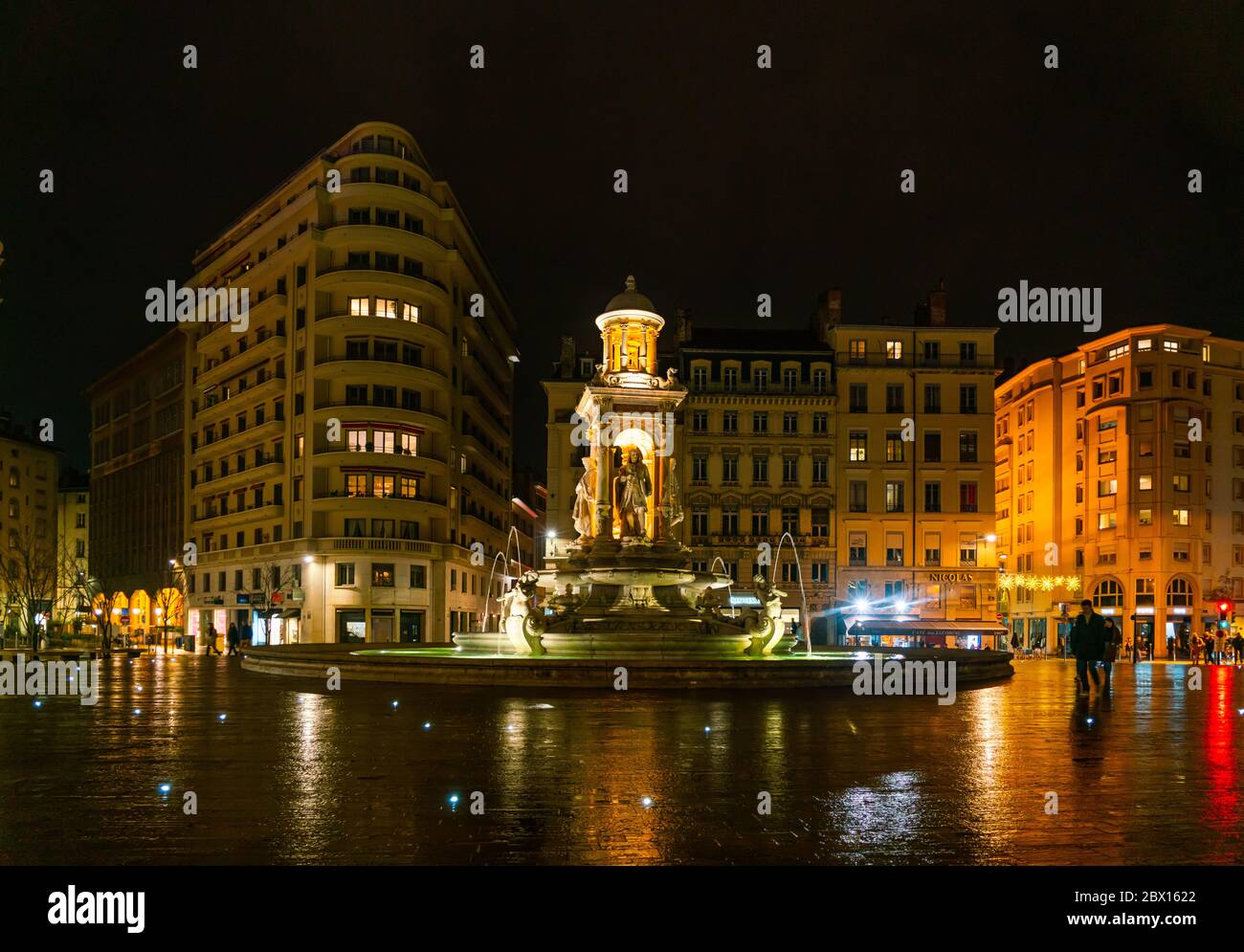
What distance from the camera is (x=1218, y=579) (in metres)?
83.3

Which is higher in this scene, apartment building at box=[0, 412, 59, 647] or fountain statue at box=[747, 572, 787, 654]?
apartment building at box=[0, 412, 59, 647]

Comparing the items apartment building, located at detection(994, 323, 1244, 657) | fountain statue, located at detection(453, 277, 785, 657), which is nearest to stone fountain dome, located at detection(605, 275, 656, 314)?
fountain statue, located at detection(453, 277, 785, 657)

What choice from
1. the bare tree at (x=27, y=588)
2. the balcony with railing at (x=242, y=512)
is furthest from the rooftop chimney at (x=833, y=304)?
the bare tree at (x=27, y=588)

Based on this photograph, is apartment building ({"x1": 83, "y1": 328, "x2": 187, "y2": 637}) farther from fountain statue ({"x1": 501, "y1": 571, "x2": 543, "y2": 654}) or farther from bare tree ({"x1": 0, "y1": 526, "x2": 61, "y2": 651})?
fountain statue ({"x1": 501, "y1": 571, "x2": 543, "y2": 654})

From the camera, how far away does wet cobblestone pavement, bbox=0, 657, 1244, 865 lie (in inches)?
338

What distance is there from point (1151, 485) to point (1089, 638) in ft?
212

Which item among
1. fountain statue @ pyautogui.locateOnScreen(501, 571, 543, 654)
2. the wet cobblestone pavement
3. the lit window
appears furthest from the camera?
the lit window

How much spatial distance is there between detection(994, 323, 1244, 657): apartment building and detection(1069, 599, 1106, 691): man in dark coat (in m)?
59.0

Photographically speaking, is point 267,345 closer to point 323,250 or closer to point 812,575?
point 323,250

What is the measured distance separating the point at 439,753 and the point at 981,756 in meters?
6.32

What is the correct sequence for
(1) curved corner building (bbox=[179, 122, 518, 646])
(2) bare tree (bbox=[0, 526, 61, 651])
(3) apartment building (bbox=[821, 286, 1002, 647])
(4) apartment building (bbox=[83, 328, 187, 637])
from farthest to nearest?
1. (4) apartment building (bbox=[83, 328, 187, 637])
2. (3) apartment building (bbox=[821, 286, 1002, 647])
3. (2) bare tree (bbox=[0, 526, 61, 651])
4. (1) curved corner building (bbox=[179, 122, 518, 646])

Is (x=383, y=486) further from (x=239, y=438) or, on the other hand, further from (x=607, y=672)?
(x=607, y=672)

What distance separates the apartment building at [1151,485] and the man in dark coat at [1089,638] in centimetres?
5903
